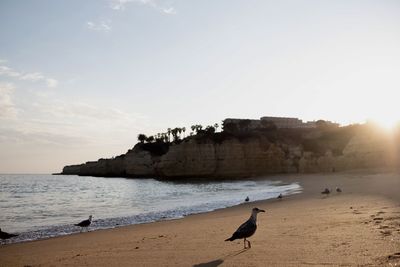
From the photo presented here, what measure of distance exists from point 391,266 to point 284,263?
1.75 m

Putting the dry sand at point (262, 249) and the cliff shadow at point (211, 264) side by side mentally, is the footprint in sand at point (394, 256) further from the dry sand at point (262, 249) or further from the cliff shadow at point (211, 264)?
the cliff shadow at point (211, 264)

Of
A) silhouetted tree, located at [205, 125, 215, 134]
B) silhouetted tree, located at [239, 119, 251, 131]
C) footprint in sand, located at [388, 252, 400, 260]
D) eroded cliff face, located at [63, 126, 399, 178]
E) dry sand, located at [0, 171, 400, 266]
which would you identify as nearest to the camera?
footprint in sand, located at [388, 252, 400, 260]

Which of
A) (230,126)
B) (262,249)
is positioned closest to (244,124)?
(230,126)

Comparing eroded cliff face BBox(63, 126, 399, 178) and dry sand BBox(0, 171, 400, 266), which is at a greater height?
eroded cliff face BBox(63, 126, 399, 178)

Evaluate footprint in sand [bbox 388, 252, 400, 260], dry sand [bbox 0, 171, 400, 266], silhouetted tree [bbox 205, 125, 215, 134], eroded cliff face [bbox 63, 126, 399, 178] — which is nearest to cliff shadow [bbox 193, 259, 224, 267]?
dry sand [bbox 0, 171, 400, 266]

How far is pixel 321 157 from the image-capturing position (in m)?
83.2

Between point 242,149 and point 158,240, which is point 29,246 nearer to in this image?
point 158,240

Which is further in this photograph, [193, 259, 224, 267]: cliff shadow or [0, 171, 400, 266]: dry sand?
[193, 259, 224, 267]: cliff shadow

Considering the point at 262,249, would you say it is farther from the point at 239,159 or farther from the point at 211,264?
the point at 239,159

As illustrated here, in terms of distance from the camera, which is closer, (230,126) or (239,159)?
(239,159)

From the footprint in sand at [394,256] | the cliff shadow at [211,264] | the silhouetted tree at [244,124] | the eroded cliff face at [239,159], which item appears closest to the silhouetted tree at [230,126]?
the silhouetted tree at [244,124]

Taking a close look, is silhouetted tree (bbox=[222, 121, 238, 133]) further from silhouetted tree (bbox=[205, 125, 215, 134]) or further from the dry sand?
the dry sand

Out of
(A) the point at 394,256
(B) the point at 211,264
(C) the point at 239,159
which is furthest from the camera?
(C) the point at 239,159

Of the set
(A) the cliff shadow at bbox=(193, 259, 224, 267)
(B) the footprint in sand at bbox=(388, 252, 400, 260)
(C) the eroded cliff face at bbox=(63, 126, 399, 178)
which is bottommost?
(A) the cliff shadow at bbox=(193, 259, 224, 267)
